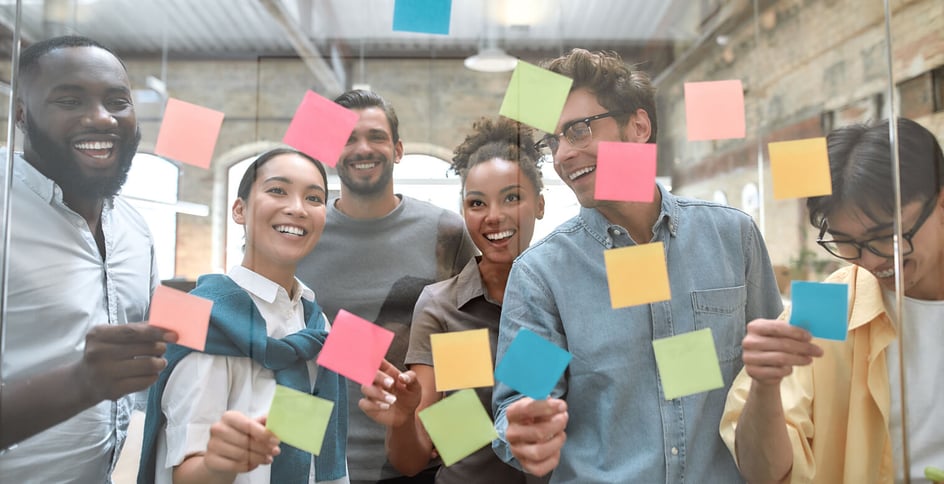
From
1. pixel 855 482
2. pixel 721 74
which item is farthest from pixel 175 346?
pixel 855 482

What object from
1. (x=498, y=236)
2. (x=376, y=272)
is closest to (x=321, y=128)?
(x=376, y=272)

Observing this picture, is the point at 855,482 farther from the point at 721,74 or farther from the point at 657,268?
the point at 721,74

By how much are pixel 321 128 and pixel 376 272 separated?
1.05 ft

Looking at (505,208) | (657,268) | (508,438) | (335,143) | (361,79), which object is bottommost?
(508,438)

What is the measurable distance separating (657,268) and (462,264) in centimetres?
40

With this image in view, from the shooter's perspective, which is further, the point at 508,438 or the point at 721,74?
the point at 721,74

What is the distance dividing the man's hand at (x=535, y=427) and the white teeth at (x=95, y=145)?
979 mm

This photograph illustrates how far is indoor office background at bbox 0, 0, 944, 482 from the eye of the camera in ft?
4.25

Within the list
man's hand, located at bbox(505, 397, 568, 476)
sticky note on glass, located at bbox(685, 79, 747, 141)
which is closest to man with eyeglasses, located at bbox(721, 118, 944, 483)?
sticky note on glass, located at bbox(685, 79, 747, 141)

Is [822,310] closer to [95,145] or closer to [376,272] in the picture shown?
[376,272]

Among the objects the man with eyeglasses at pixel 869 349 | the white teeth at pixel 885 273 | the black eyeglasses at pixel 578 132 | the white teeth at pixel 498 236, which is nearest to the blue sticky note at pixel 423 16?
the black eyeglasses at pixel 578 132

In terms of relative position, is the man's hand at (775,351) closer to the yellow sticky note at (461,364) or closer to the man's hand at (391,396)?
the yellow sticky note at (461,364)

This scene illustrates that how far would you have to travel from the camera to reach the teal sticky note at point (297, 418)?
1.23 m

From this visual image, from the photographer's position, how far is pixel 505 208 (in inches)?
51.3
